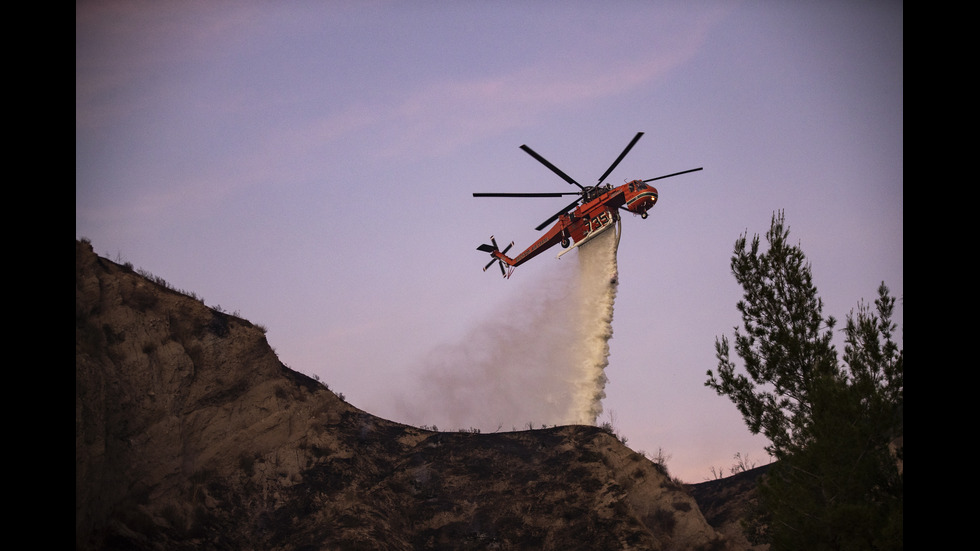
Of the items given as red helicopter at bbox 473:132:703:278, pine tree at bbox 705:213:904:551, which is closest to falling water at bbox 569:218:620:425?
red helicopter at bbox 473:132:703:278

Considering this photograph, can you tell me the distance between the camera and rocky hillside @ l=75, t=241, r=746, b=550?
31234 millimetres

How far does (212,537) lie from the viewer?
31.2m

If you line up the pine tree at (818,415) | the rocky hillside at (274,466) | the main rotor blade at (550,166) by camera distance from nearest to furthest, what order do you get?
the pine tree at (818,415)
the rocky hillside at (274,466)
the main rotor blade at (550,166)

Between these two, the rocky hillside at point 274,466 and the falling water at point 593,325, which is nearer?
the rocky hillside at point 274,466

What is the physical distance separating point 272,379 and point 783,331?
23446 millimetres

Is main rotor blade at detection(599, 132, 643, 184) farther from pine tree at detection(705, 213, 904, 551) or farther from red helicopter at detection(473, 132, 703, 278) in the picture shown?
pine tree at detection(705, 213, 904, 551)

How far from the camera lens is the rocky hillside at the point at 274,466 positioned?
31234 mm

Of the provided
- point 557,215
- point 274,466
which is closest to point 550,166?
point 557,215

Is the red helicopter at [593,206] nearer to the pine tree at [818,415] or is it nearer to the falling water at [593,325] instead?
the falling water at [593,325]

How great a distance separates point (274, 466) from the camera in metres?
35.2

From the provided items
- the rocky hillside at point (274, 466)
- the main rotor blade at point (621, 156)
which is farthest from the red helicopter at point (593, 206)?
the rocky hillside at point (274, 466)

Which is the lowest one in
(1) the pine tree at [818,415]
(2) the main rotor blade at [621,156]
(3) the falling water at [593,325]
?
(1) the pine tree at [818,415]
